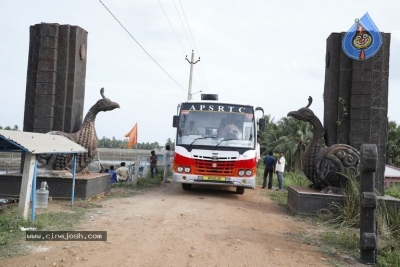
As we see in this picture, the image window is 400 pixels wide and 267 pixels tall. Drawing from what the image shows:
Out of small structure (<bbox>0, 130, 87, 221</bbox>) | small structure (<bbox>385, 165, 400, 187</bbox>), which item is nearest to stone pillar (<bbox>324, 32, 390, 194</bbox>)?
small structure (<bbox>0, 130, 87, 221</bbox>)

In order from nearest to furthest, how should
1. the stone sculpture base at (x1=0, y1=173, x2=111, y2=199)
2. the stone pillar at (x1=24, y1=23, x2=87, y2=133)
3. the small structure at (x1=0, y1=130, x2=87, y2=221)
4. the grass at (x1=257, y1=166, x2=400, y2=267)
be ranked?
1. the grass at (x1=257, y1=166, x2=400, y2=267)
2. the small structure at (x1=0, y1=130, x2=87, y2=221)
3. the stone sculpture base at (x1=0, y1=173, x2=111, y2=199)
4. the stone pillar at (x1=24, y1=23, x2=87, y2=133)

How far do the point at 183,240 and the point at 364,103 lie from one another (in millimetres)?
5908

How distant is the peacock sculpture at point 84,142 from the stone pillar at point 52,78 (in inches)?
19.6

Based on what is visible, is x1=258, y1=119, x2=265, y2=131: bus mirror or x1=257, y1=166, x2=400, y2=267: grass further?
x1=258, y1=119, x2=265, y2=131: bus mirror

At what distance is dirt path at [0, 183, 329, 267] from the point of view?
497cm

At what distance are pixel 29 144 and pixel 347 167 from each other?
645 cm

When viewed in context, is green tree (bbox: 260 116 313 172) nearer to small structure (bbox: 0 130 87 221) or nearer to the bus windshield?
the bus windshield

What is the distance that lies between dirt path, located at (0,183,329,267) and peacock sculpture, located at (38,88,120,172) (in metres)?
1.66

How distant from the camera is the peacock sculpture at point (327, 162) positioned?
903 cm

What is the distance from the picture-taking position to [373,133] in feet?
31.3

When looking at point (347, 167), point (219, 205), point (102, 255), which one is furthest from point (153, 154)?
point (102, 255)

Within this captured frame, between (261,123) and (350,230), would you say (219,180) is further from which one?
(350,230)

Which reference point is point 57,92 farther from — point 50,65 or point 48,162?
point 48,162

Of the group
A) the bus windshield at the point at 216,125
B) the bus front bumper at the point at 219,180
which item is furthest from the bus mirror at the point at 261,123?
the bus front bumper at the point at 219,180
